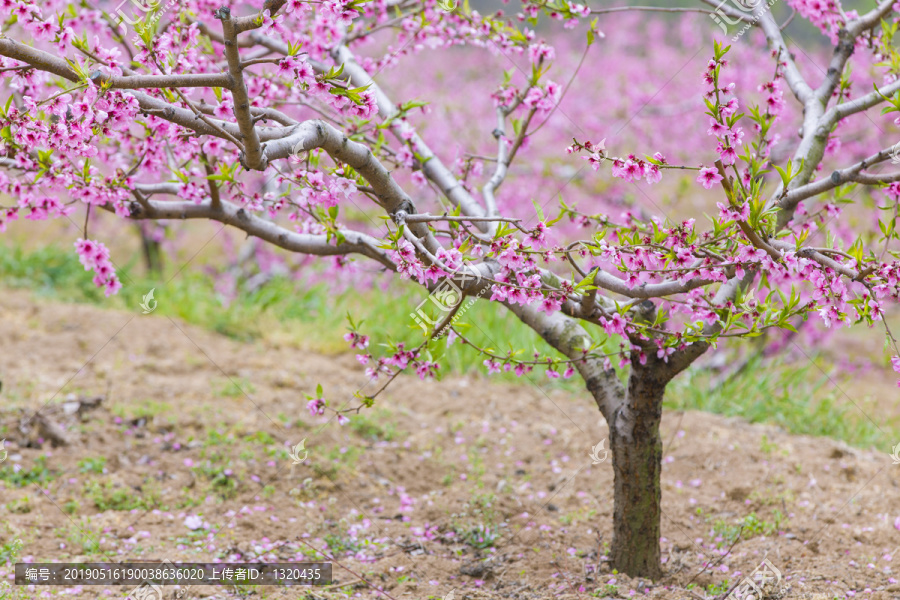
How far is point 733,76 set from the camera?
352 inches

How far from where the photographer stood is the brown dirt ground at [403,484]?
3.13m

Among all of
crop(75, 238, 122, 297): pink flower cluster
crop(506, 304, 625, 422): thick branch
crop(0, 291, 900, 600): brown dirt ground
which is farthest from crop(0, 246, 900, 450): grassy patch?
crop(75, 238, 122, 297): pink flower cluster

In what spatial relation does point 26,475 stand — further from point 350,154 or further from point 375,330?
point 375,330

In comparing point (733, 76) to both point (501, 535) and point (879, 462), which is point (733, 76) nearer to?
point (879, 462)

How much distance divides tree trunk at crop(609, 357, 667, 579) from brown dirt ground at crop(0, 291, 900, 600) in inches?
4.9

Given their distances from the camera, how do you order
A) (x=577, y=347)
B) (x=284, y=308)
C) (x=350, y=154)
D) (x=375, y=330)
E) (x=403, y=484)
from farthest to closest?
(x=284, y=308), (x=375, y=330), (x=403, y=484), (x=577, y=347), (x=350, y=154)

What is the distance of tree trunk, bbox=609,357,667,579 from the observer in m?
2.75

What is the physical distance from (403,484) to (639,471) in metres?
1.67

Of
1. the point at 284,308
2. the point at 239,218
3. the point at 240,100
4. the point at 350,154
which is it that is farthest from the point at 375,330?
the point at 240,100

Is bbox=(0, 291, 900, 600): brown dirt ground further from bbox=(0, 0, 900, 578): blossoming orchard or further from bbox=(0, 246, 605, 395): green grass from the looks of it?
bbox=(0, 0, 900, 578): blossoming orchard

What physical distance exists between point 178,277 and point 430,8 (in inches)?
205

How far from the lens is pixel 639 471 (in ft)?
9.34

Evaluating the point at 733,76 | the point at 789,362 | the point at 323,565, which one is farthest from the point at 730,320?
the point at 733,76

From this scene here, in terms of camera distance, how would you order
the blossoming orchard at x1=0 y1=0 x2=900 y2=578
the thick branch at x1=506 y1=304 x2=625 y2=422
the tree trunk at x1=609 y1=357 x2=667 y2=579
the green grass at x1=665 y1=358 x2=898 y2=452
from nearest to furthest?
the blossoming orchard at x1=0 y1=0 x2=900 y2=578 → the tree trunk at x1=609 y1=357 x2=667 y2=579 → the thick branch at x1=506 y1=304 x2=625 y2=422 → the green grass at x1=665 y1=358 x2=898 y2=452
